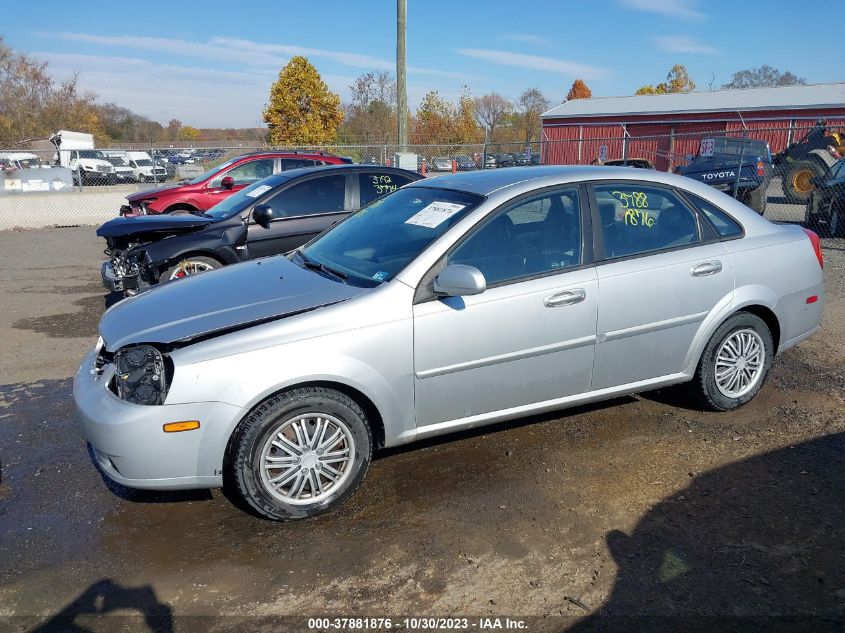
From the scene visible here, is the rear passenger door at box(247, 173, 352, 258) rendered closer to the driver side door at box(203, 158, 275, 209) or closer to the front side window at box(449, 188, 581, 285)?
the front side window at box(449, 188, 581, 285)

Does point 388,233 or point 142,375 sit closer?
point 142,375

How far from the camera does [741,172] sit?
15.1 m

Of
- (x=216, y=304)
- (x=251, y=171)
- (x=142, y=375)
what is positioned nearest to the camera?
(x=142, y=375)

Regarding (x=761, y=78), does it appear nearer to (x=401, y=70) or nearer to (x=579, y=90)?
(x=579, y=90)

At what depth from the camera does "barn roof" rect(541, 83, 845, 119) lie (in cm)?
3534

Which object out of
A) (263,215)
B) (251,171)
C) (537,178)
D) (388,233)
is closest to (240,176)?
(251,171)

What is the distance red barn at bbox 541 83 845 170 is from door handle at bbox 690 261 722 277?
2812 cm

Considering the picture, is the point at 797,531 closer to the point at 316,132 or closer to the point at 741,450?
the point at 741,450

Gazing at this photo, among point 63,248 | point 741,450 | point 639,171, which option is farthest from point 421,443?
point 63,248

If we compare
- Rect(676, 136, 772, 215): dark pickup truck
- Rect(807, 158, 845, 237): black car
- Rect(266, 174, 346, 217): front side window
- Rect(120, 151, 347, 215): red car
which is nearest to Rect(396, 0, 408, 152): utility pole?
Rect(120, 151, 347, 215): red car

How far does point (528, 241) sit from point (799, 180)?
16941 millimetres

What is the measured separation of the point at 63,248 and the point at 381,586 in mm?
12244

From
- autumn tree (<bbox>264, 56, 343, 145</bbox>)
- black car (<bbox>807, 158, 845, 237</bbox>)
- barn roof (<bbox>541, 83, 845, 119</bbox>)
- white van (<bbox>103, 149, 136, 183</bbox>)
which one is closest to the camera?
black car (<bbox>807, 158, 845, 237</bbox>)

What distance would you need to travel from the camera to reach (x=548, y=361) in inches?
155
